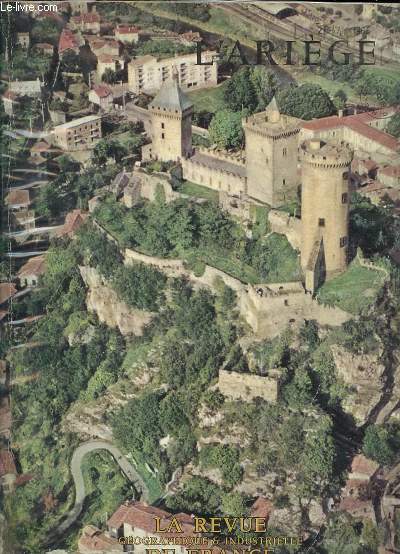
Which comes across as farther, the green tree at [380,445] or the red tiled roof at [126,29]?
the red tiled roof at [126,29]

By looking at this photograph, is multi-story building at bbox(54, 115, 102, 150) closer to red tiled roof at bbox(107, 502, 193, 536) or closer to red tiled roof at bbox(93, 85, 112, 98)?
red tiled roof at bbox(93, 85, 112, 98)

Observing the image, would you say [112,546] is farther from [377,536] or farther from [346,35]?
[346,35]

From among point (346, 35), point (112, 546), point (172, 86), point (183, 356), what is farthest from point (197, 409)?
point (346, 35)

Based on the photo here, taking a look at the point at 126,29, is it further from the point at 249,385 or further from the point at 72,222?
the point at 249,385

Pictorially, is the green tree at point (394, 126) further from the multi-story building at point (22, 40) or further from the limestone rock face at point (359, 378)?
the multi-story building at point (22, 40)

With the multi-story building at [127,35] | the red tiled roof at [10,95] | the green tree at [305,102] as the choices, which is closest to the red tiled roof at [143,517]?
the green tree at [305,102]

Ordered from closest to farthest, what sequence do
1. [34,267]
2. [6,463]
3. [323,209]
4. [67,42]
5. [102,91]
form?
[323,209] < [6,463] < [34,267] < [102,91] < [67,42]

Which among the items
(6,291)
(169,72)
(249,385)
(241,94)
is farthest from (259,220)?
(169,72)
